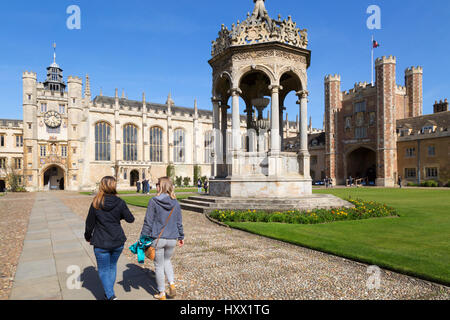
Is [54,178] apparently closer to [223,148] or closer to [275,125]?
[223,148]

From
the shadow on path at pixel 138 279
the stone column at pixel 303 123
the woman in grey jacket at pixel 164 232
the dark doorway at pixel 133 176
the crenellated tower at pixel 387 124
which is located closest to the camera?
the woman in grey jacket at pixel 164 232

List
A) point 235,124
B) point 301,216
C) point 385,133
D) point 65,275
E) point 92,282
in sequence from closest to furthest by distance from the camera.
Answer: point 92,282 → point 65,275 → point 301,216 → point 235,124 → point 385,133

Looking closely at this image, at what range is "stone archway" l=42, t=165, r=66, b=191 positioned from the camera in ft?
146

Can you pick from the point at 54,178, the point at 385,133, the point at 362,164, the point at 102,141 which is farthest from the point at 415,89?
the point at 54,178

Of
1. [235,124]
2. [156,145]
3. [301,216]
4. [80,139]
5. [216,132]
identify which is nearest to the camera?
[301,216]

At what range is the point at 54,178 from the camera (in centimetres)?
4494

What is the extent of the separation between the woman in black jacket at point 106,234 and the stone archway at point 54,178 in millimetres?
46949

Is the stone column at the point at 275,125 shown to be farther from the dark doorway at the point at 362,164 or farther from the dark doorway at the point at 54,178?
the dark doorway at the point at 54,178

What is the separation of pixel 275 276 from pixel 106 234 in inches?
98.3

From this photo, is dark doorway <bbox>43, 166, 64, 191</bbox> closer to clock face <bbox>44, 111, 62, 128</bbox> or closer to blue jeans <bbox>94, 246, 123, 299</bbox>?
clock face <bbox>44, 111, 62, 128</bbox>

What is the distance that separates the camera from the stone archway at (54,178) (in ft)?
146

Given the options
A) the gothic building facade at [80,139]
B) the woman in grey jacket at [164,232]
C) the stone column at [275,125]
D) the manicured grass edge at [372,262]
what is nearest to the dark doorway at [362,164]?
the gothic building facade at [80,139]

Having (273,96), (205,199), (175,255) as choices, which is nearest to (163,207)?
(175,255)

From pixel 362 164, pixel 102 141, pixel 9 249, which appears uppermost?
pixel 102 141
